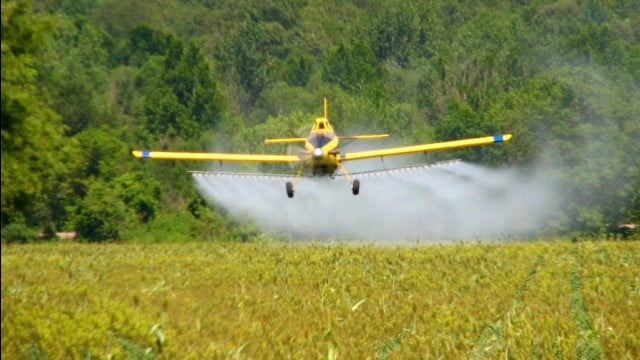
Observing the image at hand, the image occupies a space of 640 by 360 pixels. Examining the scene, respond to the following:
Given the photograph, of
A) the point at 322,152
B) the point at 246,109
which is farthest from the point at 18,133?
the point at 246,109

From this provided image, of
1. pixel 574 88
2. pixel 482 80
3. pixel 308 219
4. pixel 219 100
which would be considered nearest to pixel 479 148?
pixel 574 88

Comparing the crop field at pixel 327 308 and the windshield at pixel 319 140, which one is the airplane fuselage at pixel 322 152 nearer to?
the windshield at pixel 319 140

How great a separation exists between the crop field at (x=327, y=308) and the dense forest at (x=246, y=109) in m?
1.72

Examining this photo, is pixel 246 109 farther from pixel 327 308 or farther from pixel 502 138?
pixel 327 308

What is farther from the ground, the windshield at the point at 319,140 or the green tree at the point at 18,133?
the green tree at the point at 18,133

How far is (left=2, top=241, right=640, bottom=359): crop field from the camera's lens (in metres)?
13.0

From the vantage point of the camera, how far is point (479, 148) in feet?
319

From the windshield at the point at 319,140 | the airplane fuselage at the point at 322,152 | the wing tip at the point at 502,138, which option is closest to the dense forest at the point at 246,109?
the airplane fuselage at the point at 322,152

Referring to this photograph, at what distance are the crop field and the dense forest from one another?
1.72 metres

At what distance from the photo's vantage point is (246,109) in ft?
562

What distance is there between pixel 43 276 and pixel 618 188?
67484 millimetres

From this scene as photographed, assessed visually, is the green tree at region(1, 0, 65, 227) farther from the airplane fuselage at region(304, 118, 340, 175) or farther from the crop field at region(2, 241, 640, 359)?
the airplane fuselage at region(304, 118, 340, 175)

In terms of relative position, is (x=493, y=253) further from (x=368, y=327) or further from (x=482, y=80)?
(x=482, y=80)

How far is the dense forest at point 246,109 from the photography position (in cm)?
1593
